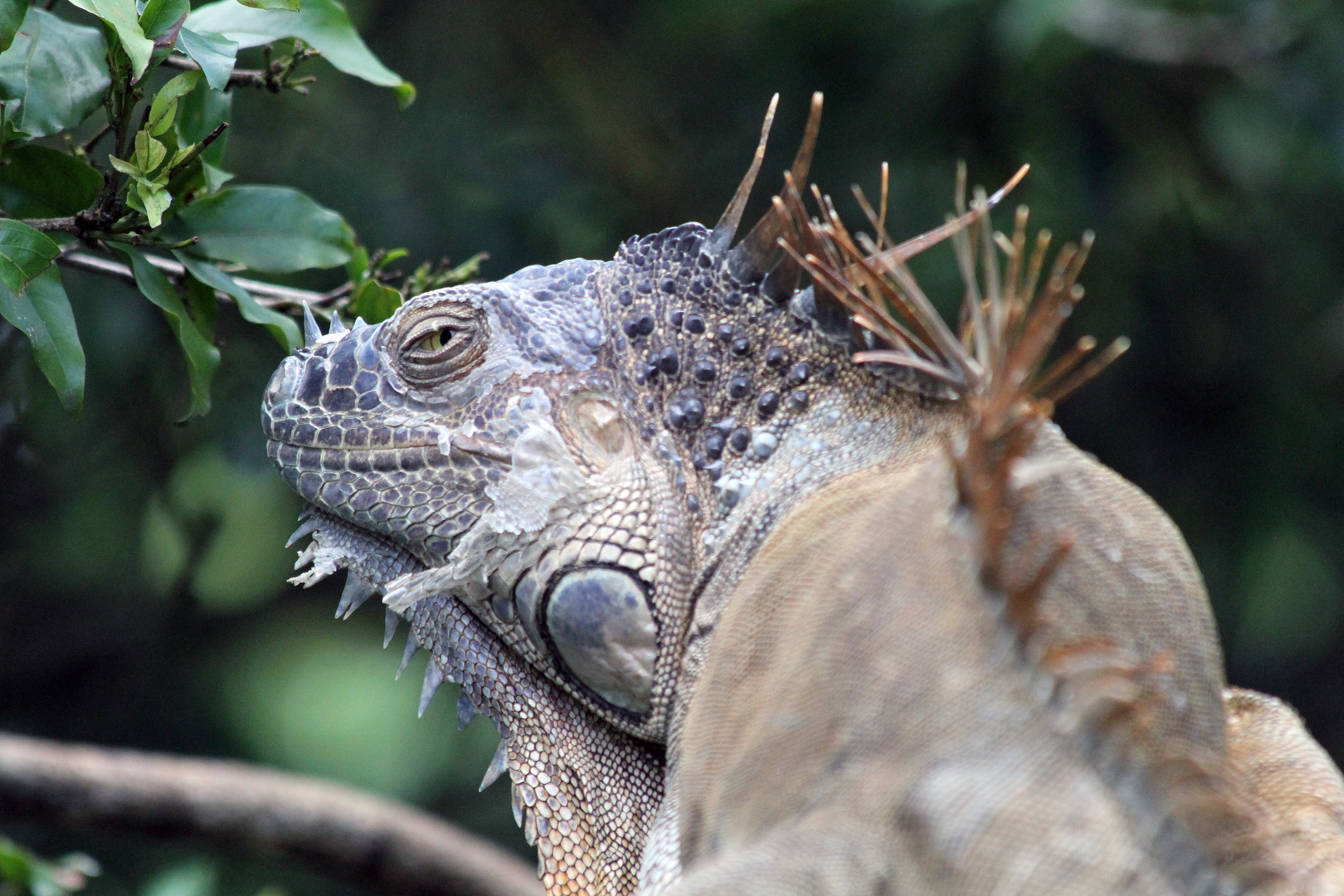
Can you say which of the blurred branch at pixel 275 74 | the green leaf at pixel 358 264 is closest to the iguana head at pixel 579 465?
the green leaf at pixel 358 264

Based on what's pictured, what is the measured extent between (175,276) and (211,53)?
0.52 meters

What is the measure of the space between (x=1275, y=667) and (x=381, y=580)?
708cm

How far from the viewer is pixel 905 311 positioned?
1729 millimetres

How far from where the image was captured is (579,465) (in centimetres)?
208

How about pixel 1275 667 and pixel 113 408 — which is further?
pixel 1275 667

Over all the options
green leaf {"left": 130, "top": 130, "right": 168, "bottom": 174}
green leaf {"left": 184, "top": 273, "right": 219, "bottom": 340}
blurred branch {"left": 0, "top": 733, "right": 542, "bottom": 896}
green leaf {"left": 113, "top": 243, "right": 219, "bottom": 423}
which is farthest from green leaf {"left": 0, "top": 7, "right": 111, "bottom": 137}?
blurred branch {"left": 0, "top": 733, "right": 542, "bottom": 896}

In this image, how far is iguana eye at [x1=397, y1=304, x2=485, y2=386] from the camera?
218 cm

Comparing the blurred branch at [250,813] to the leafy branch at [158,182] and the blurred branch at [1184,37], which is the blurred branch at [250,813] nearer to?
the leafy branch at [158,182]

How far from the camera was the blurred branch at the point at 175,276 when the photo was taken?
2457 millimetres

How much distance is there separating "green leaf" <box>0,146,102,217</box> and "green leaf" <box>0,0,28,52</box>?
29 cm

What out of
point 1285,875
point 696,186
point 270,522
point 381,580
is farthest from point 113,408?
point 1285,875

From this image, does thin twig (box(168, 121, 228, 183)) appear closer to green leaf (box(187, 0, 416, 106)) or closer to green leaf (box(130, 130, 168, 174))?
green leaf (box(130, 130, 168, 174))

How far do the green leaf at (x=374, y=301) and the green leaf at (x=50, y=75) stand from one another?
0.56m

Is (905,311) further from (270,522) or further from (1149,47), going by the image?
(1149,47)
